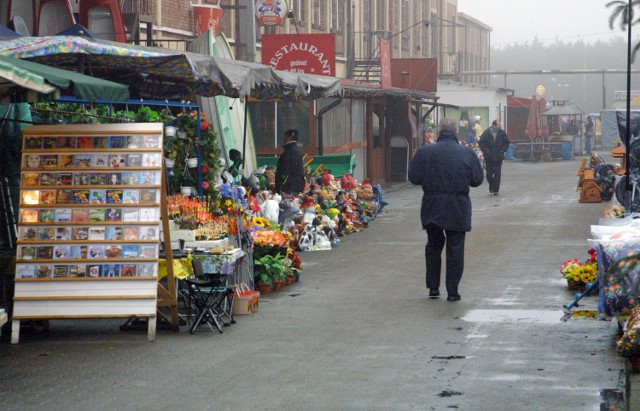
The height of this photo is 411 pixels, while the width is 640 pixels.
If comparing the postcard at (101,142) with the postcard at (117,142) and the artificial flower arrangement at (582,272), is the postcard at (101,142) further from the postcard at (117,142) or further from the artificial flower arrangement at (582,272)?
the artificial flower arrangement at (582,272)

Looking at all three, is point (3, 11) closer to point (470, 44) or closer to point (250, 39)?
point (250, 39)

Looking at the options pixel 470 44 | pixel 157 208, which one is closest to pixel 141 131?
pixel 157 208

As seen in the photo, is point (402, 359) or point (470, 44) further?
point (470, 44)

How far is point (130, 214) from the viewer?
11.1 metres

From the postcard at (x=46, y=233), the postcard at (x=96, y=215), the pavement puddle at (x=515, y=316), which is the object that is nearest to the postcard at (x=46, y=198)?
the postcard at (x=46, y=233)

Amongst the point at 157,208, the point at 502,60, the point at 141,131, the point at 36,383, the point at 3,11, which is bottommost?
the point at 36,383

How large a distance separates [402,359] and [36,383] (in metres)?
2.84

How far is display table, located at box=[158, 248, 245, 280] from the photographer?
11.9 m

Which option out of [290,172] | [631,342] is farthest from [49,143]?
[290,172]

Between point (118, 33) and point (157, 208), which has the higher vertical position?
point (118, 33)

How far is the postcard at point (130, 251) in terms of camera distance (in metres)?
11.0

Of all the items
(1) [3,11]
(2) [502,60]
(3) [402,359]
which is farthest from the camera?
(2) [502,60]

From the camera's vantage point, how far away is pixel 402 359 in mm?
9812

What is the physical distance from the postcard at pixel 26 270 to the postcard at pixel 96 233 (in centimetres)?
57
